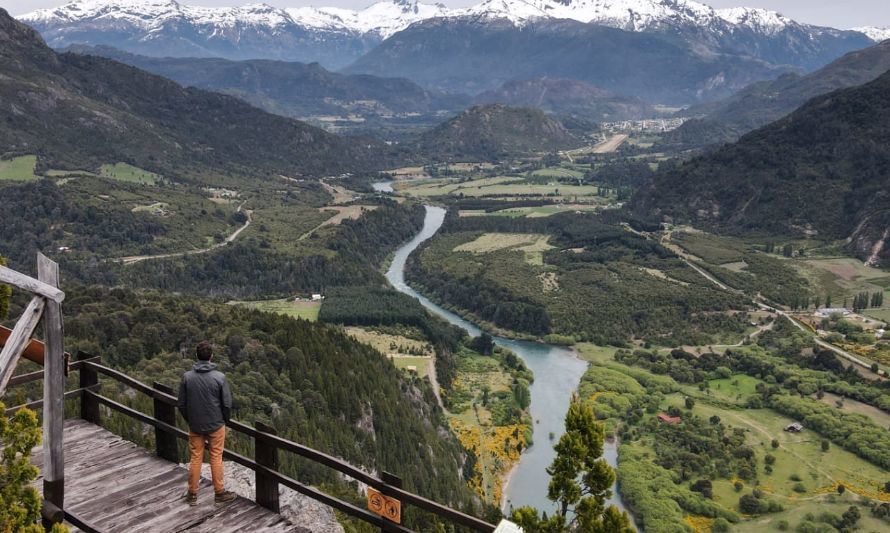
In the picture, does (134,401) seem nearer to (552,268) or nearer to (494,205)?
(552,268)

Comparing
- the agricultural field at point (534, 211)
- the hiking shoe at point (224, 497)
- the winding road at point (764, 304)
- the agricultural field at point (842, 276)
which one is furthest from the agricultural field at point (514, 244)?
the hiking shoe at point (224, 497)

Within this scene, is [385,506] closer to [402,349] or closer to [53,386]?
[53,386]

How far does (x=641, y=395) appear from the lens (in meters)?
79.0

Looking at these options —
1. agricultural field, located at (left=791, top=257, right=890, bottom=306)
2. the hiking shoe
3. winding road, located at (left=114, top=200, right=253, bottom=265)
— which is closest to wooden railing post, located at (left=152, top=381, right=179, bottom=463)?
the hiking shoe

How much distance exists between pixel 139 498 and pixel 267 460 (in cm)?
249

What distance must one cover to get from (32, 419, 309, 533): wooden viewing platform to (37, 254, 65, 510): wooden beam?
4.39 ft

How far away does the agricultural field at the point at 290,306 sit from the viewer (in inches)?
4131

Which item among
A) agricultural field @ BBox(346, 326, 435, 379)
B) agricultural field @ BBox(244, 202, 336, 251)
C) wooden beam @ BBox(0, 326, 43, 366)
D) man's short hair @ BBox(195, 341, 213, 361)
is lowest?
agricultural field @ BBox(346, 326, 435, 379)

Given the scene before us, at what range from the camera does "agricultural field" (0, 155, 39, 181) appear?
6050 inches

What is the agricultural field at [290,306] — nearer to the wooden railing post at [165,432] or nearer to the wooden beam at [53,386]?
the wooden railing post at [165,432]

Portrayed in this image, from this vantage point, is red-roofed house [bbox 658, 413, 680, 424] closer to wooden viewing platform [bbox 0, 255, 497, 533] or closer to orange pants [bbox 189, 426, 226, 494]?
wooden viewing platform [bbox 0, 255, 497, 533]

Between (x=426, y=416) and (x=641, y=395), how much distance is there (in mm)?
25654

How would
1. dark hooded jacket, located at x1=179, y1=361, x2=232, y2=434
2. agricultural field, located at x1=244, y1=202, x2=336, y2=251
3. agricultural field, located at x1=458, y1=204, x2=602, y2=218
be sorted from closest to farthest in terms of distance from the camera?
dark hooded jacket, located at x1=179, y1=361, x2=232, y2=434
agricultural field, located at x1=244, y1=202, x2=336, y2=251
agricultural field, located at x1=458, y1=204, x2=602, y2=218

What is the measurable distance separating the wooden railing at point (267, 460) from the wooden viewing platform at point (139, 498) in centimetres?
38
